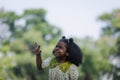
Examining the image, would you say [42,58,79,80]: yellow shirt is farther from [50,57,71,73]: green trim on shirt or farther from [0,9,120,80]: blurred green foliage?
[0,9,120,80]: blurred green foliage

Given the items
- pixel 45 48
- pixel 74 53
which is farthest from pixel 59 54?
pixel 45 48

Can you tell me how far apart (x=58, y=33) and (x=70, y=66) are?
5588 centimetres

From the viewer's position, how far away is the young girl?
5.39 m

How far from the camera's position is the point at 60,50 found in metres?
5.42

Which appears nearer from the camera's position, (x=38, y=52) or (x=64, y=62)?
(x=38, y=52)

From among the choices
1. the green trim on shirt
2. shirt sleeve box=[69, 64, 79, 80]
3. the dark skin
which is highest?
the dark skin

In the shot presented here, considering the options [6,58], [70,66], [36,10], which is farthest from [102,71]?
[70,66]

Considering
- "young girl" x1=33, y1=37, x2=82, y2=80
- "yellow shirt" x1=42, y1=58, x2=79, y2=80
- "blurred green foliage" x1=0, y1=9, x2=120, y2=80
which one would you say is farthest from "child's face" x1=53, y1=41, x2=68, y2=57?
"blurred green foliage" x1=0, y1=9, x2=120, y2=80

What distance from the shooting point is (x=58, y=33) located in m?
61.3

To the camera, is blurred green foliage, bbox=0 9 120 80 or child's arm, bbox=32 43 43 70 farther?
blurred green foliage, bbox=0 9 120 80

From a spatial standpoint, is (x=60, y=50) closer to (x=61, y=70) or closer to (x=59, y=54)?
(x=59, y=54)

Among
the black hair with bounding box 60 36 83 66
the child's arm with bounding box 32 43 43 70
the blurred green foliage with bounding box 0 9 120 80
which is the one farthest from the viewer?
the blurred green foliage with bounding box 0 9 120 80

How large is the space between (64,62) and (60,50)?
0.51 ft

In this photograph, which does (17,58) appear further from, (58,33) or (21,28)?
(58,33)
